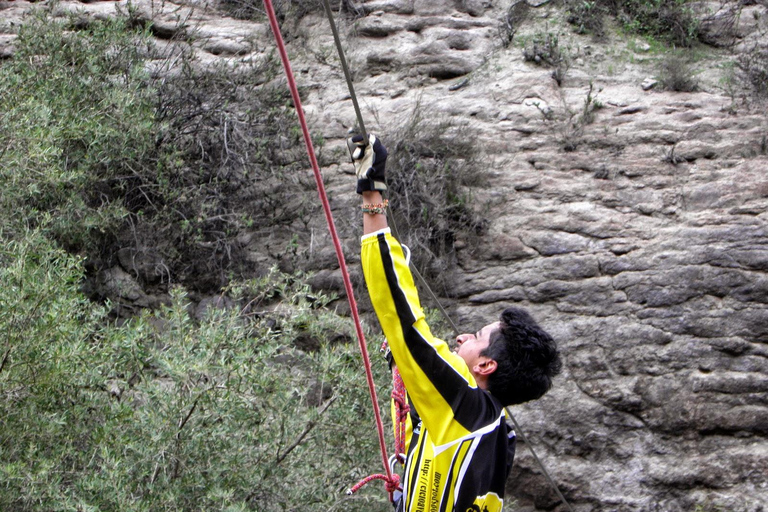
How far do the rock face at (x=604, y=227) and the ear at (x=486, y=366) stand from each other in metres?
2.92

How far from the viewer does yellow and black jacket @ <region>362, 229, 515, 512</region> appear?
232cm

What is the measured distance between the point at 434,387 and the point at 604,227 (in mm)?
4167

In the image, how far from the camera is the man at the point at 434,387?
232 centimetres

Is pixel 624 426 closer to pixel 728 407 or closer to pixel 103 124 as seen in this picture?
pixel 728 407

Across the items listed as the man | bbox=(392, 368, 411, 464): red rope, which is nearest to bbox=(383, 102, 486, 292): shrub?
bbox=(392, 368, 411, 464): red rope

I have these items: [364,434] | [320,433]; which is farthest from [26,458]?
[364,434]

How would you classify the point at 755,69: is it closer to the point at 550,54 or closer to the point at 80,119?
the point at 550,54

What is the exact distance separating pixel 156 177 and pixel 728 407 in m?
4.58

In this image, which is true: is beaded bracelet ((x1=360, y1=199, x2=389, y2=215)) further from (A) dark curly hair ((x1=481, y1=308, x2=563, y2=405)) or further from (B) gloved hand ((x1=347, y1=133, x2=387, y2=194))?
(A) dark curly hair ((x1=481, y1=308, x2=563, y2=405))

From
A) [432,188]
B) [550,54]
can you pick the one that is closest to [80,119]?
[432,188]

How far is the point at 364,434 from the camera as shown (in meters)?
4.05

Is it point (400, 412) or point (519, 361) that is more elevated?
point (519, 361)

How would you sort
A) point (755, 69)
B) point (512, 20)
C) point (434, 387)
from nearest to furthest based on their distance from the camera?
1. point (434, 387)
2. point (755, 69)
3. point (512, 20)

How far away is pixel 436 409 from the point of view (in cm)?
242
